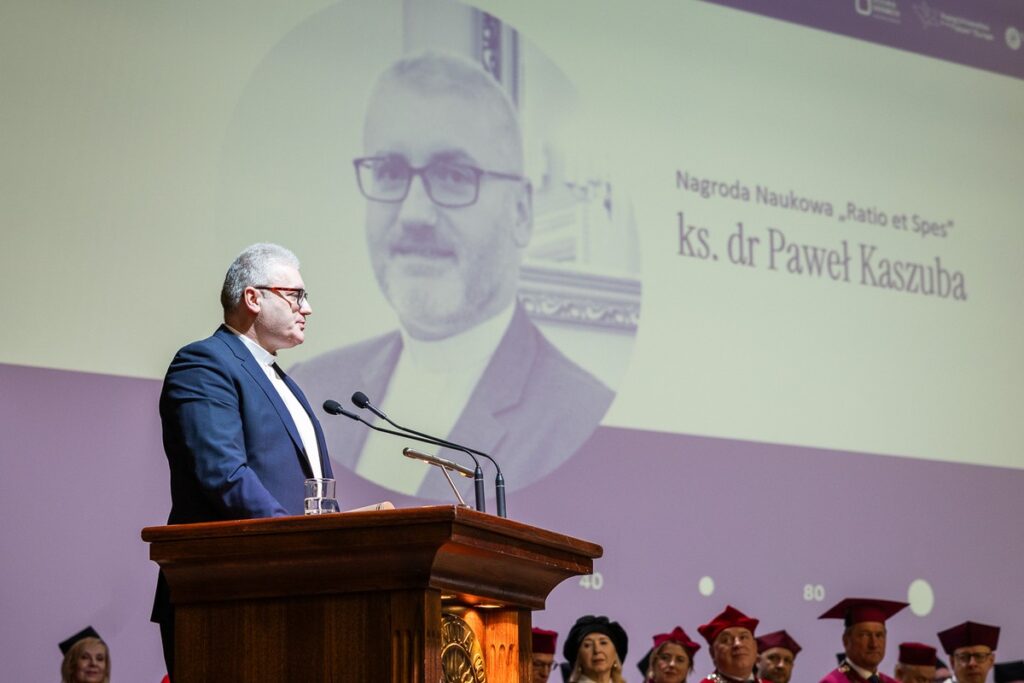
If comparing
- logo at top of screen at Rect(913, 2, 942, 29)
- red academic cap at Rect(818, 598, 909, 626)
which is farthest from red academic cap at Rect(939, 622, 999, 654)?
logo at top of screen at Rect(913, 2, 942, 29)

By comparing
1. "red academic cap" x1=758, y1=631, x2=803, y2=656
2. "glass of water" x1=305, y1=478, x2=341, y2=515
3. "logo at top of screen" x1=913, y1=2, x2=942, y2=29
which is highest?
"logo at top of screen" x1=913, y1=2, x2=942, y2=29

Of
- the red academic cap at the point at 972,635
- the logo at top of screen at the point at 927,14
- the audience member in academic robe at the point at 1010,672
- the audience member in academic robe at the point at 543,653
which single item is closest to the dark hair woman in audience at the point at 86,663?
the audience member in academic robe at the point at 543,653

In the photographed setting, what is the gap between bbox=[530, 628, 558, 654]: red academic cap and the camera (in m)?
5.25

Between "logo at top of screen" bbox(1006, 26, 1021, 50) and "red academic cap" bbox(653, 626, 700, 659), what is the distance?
3.46m

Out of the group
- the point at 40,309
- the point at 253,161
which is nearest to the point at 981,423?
the point at 253,161

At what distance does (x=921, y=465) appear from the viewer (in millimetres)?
6531

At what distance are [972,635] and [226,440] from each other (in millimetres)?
4727

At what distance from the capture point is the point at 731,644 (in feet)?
18.6

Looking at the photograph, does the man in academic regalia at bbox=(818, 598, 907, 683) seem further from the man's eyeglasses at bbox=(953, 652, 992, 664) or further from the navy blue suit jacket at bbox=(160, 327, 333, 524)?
the navy blue suit jacket at bbox=(160, 327, 333, 524)

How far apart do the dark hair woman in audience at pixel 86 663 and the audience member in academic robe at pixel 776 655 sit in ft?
8.96

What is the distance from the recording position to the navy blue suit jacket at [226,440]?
92.6 inches

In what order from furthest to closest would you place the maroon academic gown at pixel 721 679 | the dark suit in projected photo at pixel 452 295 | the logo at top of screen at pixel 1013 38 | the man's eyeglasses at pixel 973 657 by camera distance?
the logo at top of screen at pixel 1013 38 < the man's eyeglasses at pixel 973 657 < the maroon academic gown at pixel 721 679 < the dark suit in projected photo at pixel 452 295

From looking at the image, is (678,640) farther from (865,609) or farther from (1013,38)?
(1013,38)

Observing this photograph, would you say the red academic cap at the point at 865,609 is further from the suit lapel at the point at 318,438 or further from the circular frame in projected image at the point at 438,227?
the suit lapel at the point at 318,438
